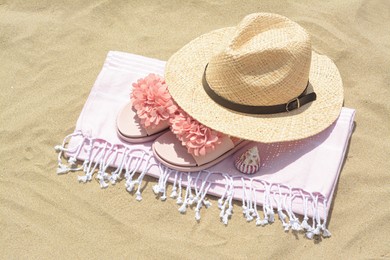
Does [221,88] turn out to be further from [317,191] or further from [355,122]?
[355,122]

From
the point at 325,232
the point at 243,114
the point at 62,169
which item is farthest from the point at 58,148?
the point at 325,232

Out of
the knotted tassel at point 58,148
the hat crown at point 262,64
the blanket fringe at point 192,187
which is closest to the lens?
the hat crown at point 262,64

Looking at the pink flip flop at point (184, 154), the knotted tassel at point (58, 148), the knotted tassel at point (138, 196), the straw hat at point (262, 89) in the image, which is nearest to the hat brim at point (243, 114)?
the straw hat at point (262, 89)

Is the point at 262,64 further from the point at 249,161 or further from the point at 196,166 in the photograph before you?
the point at 196,166

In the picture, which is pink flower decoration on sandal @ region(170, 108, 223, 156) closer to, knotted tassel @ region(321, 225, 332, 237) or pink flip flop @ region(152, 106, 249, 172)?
pink flip flop @ region(152, 106, 249, 172)

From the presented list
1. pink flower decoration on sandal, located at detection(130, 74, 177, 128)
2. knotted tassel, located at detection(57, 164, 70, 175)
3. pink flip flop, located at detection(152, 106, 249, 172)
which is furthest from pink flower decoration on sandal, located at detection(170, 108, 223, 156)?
knotted tassel, located at detection(57, 164, 70, 175)

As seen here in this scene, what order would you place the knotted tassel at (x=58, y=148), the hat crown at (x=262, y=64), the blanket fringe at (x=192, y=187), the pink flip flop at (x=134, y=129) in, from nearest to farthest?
1. the hat crown at (x=262, y=64)
2. the blanket fringe at (x=192, y=187)
3. the pink flip flop at (x=134, y=129)
4. the knotted tassel at (x=58, y=148)

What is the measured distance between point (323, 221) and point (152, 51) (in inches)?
66.1

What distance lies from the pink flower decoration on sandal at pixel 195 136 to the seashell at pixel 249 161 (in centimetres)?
16

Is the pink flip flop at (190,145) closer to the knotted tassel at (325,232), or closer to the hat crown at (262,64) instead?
the hat crown at (262,64)

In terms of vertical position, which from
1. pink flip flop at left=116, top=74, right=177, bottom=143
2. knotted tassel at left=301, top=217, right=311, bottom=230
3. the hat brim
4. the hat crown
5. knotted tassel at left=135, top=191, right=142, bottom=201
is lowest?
knotted tassel at left=135, top=191, right=142, bottom=201

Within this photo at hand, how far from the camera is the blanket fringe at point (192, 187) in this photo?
2295mm

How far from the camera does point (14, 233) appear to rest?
2.34 m

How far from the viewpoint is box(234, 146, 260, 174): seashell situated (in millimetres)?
2365
